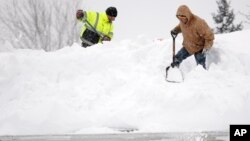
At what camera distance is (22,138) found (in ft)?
18.7

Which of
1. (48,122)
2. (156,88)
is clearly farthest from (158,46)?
(48,122)

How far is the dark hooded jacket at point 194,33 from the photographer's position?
25.7 feet

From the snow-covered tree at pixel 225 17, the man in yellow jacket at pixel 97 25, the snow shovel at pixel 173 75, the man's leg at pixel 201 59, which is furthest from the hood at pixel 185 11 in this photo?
the snow-covered tree at pixel 225 17

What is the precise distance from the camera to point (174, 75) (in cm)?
777

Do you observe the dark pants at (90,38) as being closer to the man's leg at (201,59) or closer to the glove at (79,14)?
the glove at (79,14)

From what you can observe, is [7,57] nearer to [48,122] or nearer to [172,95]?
[48,122]

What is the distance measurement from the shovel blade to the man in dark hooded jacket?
12 cm

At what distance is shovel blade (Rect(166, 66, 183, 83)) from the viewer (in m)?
7.64

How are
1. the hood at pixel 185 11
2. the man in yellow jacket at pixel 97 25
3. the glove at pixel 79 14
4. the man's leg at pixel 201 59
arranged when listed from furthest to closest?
the man in yellow jacket at pixel 97 25 → the glove at pixel 79 14 → the man's leg at pixel 201 59 → the hood at pixel 185 11

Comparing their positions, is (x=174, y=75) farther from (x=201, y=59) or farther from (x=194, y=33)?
(x=194, y=33)

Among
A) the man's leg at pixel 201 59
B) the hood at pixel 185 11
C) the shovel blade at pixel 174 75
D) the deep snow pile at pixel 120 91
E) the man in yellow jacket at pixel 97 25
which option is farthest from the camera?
the man in yellow jacket at pixel 97 25

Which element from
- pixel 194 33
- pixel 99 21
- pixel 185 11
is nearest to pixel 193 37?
pixel 194 33

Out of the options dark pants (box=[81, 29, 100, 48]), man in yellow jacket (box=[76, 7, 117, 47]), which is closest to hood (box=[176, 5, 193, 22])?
man in yellow jacket (box=[76, 7, 117, 47])

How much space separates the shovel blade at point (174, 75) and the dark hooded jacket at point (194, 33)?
0.58 m
